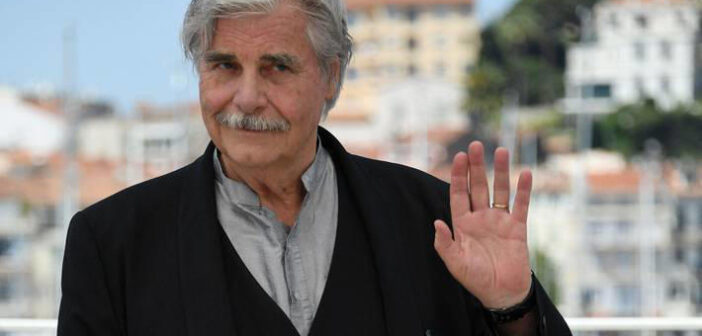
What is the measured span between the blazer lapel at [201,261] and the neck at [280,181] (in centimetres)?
4

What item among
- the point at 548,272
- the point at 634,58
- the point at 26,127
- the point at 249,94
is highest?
the point at 634,58

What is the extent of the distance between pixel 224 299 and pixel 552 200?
47.0 metres

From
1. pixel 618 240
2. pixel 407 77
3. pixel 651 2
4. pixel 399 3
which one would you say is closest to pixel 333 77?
pixel 618 240

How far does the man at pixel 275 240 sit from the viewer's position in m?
1.36

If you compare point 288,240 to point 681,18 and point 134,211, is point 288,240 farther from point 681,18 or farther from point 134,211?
point 681,18

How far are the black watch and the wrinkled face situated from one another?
0.27m

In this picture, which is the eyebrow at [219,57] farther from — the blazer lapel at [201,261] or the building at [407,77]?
the building at [407,77]

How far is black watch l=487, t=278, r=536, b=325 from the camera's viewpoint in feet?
4.57

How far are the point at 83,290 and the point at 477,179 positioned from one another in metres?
0.40

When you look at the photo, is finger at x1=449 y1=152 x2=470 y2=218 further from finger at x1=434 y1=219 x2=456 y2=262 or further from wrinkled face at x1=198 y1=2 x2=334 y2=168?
wrinkled face at x1=198 y1=2 x2=334 y2=168

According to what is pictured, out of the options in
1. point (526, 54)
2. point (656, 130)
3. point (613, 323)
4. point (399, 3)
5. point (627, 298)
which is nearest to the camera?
point (613, 323)

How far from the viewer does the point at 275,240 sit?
4.70 ft

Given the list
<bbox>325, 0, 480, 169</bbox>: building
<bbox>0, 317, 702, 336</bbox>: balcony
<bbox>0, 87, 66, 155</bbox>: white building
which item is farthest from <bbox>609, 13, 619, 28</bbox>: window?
<bbox>0, 317, 702, 336</bbox>: balcony

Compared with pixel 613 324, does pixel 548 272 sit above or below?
below
